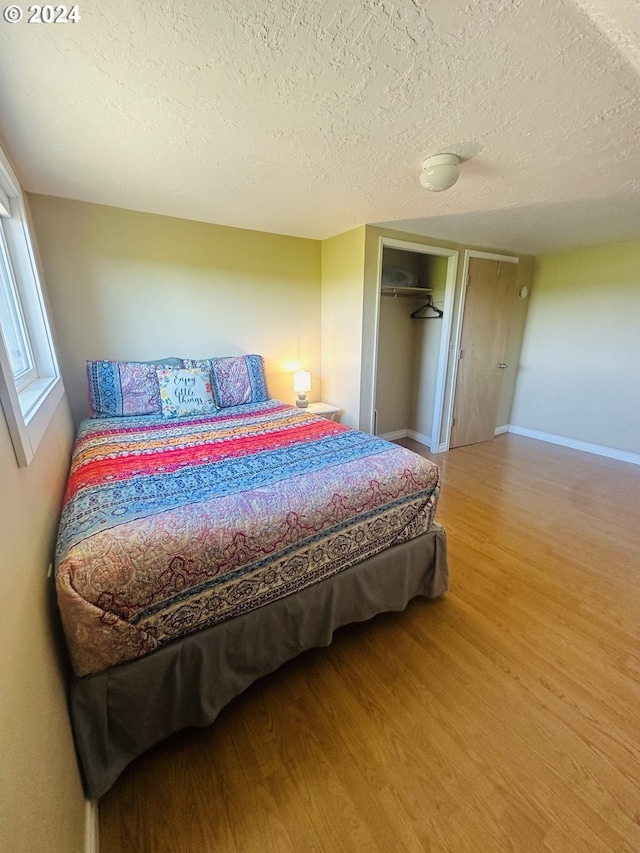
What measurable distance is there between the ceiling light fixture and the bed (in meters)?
1.36

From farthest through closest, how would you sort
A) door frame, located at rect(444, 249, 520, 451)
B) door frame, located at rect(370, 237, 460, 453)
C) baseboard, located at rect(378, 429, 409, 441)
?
baseboard, located at rect(378, 429, 409, 441), door frame, located at rect(444, 249, 520, 451), door frame, located at rect(370, 237, 460, 453)

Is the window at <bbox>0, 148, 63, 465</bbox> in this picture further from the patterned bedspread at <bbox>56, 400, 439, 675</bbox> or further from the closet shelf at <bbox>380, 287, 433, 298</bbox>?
the closet shelf at <bbox>380, 287, 433, 298</bbox>

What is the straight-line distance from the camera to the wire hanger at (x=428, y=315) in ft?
11.6

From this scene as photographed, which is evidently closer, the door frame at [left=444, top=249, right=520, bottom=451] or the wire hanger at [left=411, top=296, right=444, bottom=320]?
the door frame at [left=444, top=249, right=520, bottom=451]

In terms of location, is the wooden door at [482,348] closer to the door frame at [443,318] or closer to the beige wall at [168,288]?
Answer: the door frame at [443,318]

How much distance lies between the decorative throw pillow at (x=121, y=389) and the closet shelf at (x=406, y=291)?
2.37 meters

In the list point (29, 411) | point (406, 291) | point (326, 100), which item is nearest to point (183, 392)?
A: point (29, 411)

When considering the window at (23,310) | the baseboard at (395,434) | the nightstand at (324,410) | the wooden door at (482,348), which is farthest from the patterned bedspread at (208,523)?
the wooden door at (482,348)

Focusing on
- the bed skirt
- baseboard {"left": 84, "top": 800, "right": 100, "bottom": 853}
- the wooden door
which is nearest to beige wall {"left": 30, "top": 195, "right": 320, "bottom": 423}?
the wooden door

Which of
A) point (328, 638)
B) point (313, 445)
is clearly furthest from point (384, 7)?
point (328, 638)

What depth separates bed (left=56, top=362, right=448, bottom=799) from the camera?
953 mm

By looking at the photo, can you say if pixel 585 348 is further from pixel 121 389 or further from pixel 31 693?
pixel 31 693

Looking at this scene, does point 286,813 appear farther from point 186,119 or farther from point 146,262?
point 146,262

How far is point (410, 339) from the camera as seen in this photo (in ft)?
13.0
